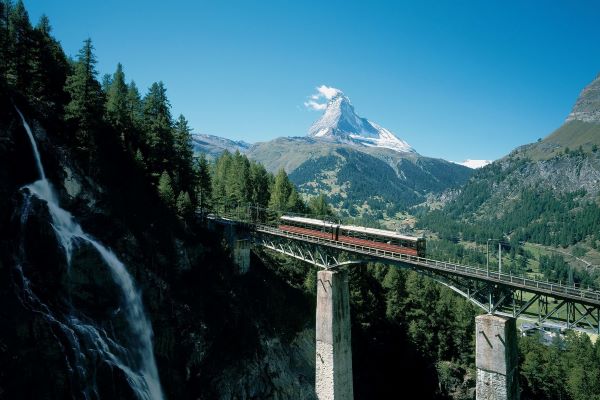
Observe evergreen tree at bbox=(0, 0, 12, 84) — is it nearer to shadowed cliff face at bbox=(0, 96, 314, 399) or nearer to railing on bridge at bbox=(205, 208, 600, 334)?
shadowed cliff face at bbox=(0, 96, 314, 399)

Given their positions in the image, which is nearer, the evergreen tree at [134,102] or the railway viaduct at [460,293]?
the railway viaduct at [460,293]

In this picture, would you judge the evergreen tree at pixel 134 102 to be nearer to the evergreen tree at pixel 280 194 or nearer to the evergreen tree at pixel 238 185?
the evergreen tree at pixel 238 185

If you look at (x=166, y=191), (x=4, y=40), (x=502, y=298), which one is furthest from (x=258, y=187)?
(x=502, y=298)

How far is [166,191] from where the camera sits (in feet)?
150

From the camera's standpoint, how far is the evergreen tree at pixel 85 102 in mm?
40031

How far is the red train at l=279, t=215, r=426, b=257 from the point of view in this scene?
124 feet

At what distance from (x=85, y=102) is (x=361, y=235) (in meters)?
31.9

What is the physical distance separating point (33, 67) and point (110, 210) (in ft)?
58.3

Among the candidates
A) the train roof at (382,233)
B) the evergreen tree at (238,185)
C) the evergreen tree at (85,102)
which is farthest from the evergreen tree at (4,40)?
the evergreen tree at (238,185)

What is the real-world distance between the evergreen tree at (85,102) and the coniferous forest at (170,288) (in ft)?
0.63

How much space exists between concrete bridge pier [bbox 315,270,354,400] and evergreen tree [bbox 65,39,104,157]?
89.0ft

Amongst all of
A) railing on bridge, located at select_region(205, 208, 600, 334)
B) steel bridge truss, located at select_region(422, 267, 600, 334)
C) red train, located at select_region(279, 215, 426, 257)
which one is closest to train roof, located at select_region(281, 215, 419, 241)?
red train, located at select_region(279, 215, 426, 257)

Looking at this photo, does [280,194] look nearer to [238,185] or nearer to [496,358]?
[238,185]

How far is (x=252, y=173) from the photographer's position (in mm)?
83500
